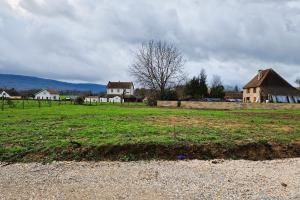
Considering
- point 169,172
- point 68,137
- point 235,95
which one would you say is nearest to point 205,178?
point 169,172

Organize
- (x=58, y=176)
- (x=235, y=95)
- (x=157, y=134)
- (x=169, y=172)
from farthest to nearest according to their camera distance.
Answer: (x=235, y=95)
(x=157, y=134)
(x=169, y=172)
(x=58, y=176)

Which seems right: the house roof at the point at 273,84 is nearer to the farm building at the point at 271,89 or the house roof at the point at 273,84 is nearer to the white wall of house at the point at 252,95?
the farm building at the point at 271,89

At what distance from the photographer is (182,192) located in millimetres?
6801

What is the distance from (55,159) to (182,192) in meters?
4.54

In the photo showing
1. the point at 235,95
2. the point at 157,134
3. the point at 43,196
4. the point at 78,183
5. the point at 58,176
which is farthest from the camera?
the point at 235,95

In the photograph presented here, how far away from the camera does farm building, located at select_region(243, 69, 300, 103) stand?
210 ft

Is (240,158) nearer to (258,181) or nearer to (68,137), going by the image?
(258,181)

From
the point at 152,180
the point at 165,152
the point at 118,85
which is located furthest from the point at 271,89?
the point at 118,85

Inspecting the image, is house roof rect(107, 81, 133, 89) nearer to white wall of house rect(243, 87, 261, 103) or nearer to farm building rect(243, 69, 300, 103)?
white wall of house rect(243, 87, 261, 103)

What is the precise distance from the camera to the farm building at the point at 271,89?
210 feet

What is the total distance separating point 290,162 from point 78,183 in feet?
22.1

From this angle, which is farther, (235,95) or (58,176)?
(235,95)

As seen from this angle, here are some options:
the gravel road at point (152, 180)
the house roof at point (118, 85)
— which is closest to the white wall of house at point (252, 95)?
the gravel road at point (152, 180)

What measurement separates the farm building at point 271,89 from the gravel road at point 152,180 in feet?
190
